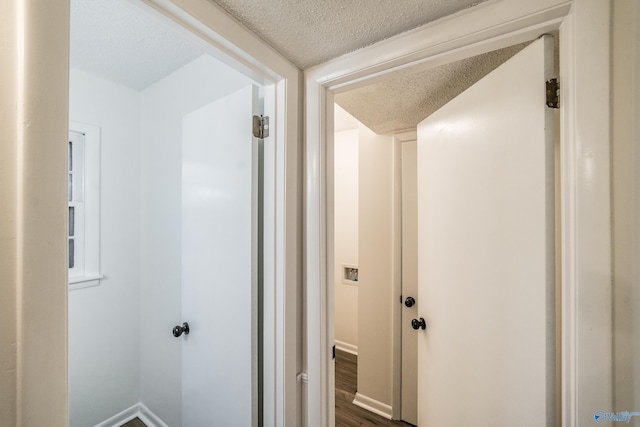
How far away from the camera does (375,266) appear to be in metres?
2.06

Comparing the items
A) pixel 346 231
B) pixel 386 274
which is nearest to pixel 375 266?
pixel 386 274

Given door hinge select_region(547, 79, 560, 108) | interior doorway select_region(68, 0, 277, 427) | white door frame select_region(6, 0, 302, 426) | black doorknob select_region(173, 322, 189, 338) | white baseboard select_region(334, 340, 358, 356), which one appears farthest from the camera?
white baseboard select_region(334, 340, 358, 356)

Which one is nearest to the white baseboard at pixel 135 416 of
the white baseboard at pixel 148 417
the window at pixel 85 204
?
the white baseboard at pixel 148 417

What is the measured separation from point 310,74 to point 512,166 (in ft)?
2.76

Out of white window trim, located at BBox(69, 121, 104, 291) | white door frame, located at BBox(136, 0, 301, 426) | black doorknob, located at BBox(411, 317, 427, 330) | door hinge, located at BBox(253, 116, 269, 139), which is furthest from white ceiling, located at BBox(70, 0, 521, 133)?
black doorknob, located at BBox(411, 317, 427, 330)

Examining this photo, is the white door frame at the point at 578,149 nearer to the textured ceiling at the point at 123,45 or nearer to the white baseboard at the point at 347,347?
the textured ceiling at the point at 123,45

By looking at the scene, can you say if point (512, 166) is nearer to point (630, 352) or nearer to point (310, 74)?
point (630, 352)

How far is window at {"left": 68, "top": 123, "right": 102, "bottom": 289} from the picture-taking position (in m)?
1.68

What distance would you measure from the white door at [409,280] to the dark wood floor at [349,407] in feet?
0.73

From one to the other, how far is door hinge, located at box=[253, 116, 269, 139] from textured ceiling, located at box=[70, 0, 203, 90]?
484 millimetres

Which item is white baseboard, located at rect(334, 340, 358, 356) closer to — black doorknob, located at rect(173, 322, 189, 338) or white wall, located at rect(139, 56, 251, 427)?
white wall, located at rect(139, 56, 251, 427)

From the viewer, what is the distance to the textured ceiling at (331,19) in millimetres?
707

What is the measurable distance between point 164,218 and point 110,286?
665 millimetres

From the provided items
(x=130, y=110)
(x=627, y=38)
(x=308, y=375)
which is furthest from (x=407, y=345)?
(x=130, y=110)
